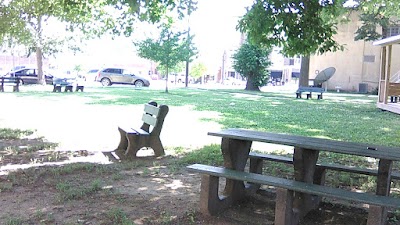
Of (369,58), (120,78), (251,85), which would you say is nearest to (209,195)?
(251,85)

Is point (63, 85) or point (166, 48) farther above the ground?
point (166, 48)

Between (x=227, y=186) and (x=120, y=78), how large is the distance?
1234 inches

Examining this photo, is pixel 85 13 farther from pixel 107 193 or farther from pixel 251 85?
pixel 251 85

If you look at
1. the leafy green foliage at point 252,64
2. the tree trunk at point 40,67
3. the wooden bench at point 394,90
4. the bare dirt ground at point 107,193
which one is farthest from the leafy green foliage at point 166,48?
the bare dirt ground at point 107,193

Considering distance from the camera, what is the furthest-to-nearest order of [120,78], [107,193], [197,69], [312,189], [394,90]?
[197,69] → [120,78] → [394,90] → [107,193] → [312,189]

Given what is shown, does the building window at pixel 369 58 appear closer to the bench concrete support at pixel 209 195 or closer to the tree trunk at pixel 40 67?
the tree trunk at pixel 40 67

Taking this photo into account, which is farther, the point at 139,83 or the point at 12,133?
the point at 139,83

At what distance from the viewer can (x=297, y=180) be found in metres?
3.79

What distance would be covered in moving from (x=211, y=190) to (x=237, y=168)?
380mm

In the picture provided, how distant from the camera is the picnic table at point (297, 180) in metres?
3.31

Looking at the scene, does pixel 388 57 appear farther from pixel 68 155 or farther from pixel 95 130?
pixel 68 155

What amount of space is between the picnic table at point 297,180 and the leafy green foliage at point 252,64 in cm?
2860

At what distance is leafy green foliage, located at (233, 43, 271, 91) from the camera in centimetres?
3250

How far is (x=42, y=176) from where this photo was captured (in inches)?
209
